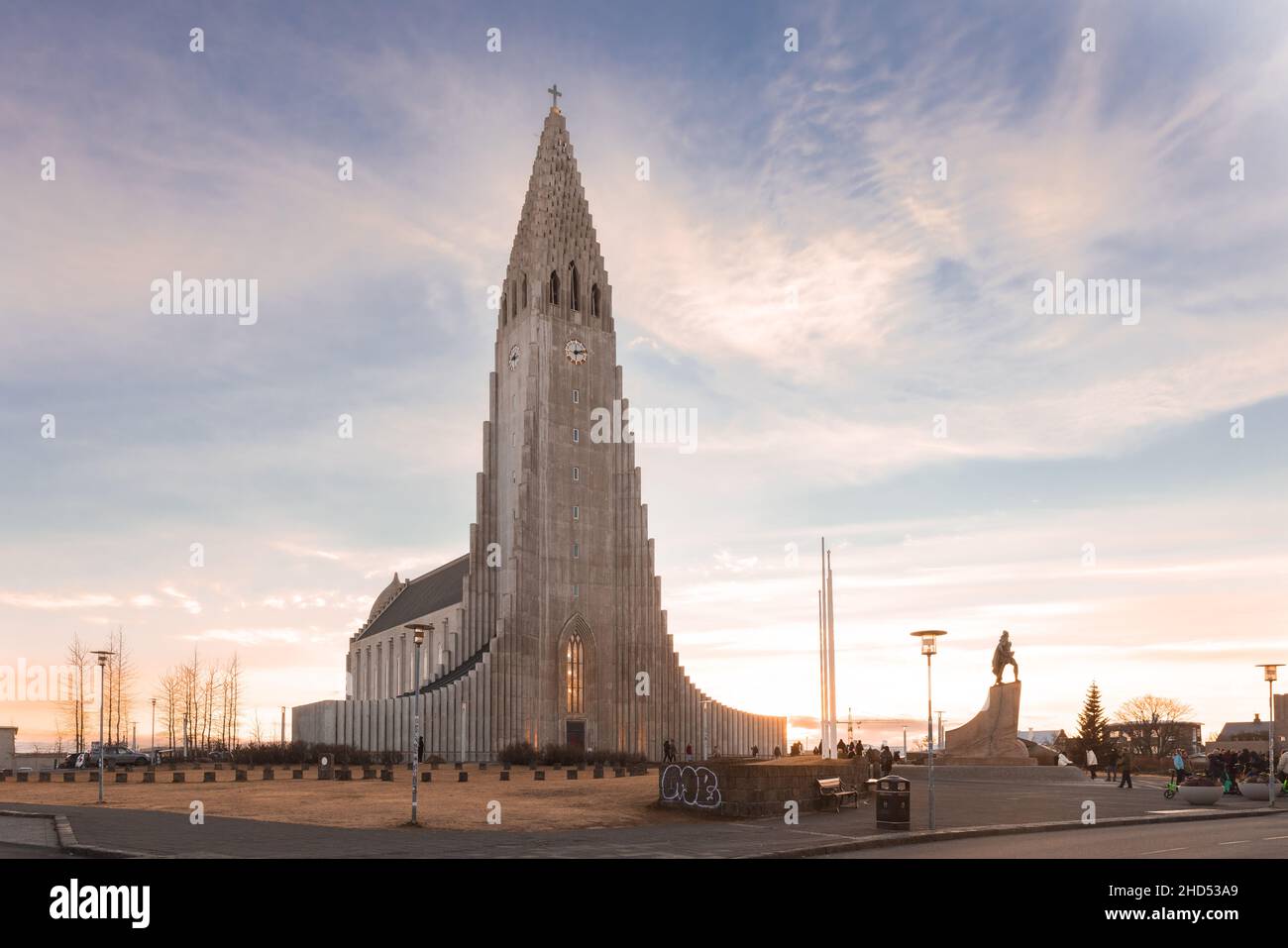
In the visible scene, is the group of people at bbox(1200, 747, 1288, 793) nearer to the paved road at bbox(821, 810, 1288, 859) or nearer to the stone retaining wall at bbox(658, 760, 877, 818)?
the paved road at bbox(821, 810, 1288, 859)

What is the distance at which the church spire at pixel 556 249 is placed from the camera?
309ft

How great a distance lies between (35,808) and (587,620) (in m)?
58.2

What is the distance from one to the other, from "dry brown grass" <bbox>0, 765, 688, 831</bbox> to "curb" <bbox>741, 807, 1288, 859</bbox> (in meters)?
7.08

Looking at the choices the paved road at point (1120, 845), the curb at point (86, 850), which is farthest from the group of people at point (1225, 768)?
the curb at point (86, 850)

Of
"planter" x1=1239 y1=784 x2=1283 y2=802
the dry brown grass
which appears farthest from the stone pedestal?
the dry brown grass

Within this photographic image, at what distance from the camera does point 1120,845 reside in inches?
908

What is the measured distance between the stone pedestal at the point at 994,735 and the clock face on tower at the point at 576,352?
46625mm

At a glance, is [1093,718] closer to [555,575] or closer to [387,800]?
[555,575]

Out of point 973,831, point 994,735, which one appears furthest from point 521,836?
point 994,735

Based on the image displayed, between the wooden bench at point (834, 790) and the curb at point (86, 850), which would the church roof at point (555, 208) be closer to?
the wooden bench at point (834, 790)

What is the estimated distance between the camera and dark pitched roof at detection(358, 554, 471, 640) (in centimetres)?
11081
